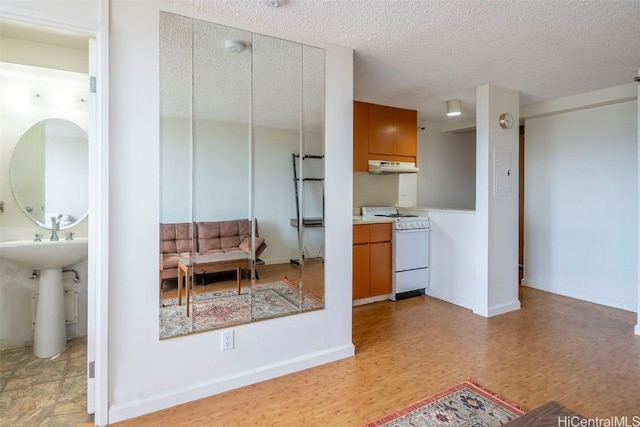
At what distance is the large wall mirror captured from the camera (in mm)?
2049

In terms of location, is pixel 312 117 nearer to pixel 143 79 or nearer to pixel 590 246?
pixel 143 79

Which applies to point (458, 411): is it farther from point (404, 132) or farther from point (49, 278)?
point (404, 132)

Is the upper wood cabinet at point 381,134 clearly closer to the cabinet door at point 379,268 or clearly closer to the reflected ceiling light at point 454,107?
the reflected ceiling light at point 454,107

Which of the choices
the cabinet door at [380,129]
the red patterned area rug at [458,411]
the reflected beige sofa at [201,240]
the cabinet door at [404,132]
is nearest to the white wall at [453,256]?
the cabinet door at [404,132]

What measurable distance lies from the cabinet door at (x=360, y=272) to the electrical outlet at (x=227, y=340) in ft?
5.83

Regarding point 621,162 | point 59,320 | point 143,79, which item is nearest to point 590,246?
point 621,162

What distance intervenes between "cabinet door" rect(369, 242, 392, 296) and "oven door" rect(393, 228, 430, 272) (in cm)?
11

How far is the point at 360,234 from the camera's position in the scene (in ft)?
12.1

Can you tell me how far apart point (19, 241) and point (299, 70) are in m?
2.45

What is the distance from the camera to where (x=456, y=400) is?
204 cm

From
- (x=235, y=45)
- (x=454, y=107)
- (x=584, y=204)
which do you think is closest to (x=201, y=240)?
(x=235, y=45)

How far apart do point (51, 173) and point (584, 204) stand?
17.8ft

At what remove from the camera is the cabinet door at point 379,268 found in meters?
3.81

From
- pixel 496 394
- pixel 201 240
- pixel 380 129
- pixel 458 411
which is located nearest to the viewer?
pixel 458 411
